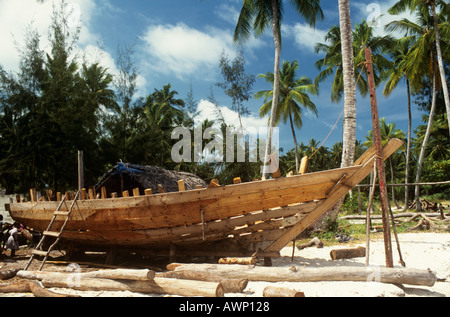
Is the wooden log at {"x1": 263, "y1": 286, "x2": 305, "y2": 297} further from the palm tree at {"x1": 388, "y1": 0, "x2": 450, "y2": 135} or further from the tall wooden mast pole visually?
the palm tree at {"x1": 388, "y1": 0, "x2": 450, "y2": 135}

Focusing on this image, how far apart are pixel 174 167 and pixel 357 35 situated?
18438 millimetres

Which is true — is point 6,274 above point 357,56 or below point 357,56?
below

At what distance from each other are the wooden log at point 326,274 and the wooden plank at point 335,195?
1.18m

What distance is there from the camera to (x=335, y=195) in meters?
5.23

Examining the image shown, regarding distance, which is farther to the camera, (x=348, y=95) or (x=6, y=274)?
(x=348, y=95)

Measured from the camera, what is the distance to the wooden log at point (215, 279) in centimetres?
405

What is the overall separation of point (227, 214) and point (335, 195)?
190 cm

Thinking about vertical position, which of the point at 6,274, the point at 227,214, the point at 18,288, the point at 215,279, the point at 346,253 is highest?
the point at 227,214

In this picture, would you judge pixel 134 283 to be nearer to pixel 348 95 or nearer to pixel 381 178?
pixel 381 178

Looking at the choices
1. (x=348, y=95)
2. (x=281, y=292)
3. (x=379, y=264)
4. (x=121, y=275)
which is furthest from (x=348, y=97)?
(x=121, y=275)

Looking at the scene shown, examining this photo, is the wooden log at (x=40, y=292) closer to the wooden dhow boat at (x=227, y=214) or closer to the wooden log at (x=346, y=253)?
the wooden dhow boat at (x=227, y=214)

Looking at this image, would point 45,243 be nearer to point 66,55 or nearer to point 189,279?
point 189,279

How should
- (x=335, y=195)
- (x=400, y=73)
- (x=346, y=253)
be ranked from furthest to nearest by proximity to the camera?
(x=400, y=73) → (x=346, y=253) → (x=335, y=195)

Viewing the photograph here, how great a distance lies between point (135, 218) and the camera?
20.0ft
